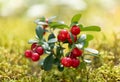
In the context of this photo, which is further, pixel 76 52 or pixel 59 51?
pixel 59 51

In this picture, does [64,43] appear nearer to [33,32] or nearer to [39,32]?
[39,32]

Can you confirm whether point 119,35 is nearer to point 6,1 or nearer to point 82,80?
point 82,80

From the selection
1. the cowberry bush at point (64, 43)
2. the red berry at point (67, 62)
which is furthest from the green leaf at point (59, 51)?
the red berry at point (67, 62)

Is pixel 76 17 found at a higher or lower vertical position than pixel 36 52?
higher

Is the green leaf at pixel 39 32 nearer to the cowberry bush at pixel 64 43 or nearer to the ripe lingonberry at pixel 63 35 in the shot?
the cowberry bush at pixel 64 43

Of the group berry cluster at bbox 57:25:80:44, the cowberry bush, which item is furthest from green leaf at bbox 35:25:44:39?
berry cluster at bbox 57:25:80:44

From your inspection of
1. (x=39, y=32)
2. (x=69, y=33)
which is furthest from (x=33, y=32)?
(x=69, y=33)

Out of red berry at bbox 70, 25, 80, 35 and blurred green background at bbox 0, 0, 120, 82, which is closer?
red berry at bbox 70, 25, 80, 35

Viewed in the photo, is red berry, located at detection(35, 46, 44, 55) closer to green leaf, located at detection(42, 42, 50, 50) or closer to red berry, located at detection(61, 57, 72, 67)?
green leaf, located at detection(42, 42, 50, 50)
